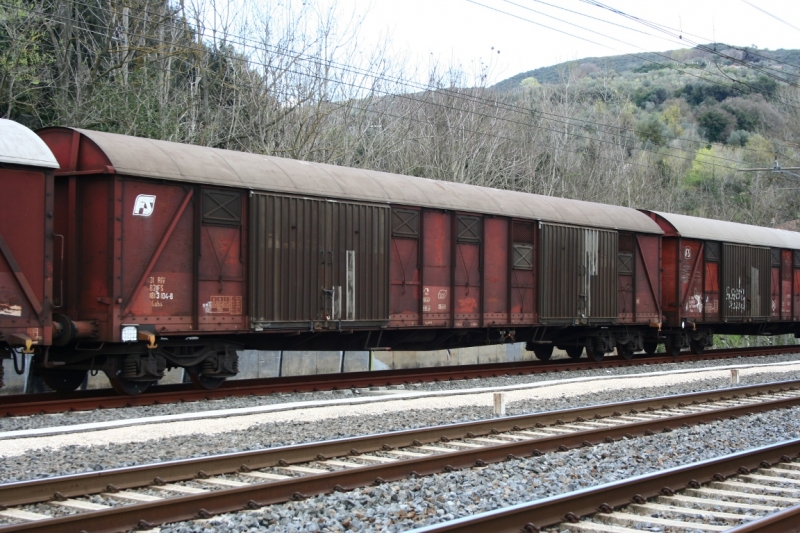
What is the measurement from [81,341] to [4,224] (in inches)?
78.7

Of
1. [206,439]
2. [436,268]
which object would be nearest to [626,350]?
[436,268]

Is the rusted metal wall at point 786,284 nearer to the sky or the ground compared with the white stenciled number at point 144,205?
nearer to the ground

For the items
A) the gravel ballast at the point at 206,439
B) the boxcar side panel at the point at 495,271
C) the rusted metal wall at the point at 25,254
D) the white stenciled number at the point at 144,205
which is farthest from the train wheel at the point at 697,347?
the rusted metal wall at the point at 25,254

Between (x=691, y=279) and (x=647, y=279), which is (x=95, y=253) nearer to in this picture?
(x=647, y=279)

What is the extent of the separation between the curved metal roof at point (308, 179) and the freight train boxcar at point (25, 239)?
101cm

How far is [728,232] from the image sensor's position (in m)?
25.0

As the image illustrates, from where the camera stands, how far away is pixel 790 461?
8.80 metres

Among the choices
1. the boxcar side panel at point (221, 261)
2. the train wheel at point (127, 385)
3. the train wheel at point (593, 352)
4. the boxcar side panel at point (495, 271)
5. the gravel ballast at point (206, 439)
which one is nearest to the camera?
the gravel ballast at point (206, 439)

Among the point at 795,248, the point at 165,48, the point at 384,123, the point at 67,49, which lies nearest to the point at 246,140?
the point at 165,48

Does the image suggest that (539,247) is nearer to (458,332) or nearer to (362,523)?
(458,332)

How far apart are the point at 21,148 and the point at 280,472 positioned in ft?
18.6

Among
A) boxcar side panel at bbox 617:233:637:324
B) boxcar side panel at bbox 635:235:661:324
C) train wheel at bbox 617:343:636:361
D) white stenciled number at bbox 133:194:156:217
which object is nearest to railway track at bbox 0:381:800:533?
white stenciled number at bbox 133:194:156:217

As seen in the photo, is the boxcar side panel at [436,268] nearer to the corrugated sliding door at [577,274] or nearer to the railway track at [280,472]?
the corrugated sliding door at [577,274]

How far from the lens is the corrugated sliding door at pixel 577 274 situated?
61.5 ft
